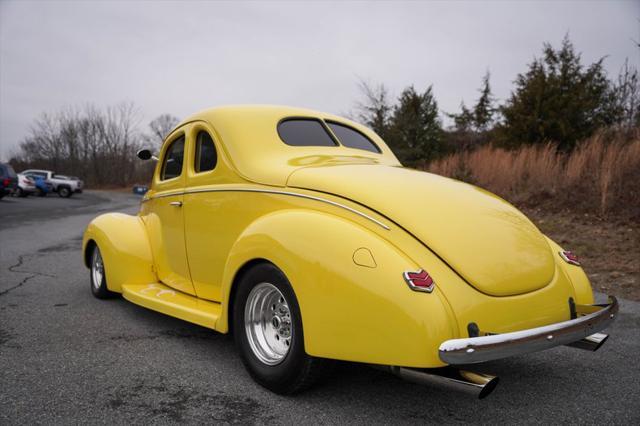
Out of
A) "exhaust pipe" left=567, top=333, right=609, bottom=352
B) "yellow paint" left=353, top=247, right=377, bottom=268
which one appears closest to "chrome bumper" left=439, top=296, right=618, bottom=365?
"exhaust pipe" left=567, top=333, right=609, bottom=352

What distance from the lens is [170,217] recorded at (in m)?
3.90

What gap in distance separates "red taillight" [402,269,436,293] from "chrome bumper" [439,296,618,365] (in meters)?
0.27

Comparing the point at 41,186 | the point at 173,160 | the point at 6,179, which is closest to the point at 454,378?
the point at 173,160

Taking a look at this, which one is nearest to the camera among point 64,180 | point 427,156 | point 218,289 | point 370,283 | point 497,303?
point 370,283

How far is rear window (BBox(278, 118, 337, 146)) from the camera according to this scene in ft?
11.8

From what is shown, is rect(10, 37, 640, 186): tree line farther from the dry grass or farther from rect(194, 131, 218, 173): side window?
rect(194, 131, 218, 173): side window

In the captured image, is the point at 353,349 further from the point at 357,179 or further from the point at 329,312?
the point at 357,179

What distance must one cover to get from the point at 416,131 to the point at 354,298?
1810 cm

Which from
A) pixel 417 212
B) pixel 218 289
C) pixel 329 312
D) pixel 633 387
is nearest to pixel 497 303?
pixel 417 212

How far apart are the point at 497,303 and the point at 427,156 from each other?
17.4m

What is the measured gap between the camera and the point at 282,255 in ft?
8.13

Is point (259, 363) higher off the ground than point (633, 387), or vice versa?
point (259, 363)

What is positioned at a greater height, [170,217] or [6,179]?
[170,217]

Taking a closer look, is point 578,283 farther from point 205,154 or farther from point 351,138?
point 205,154
